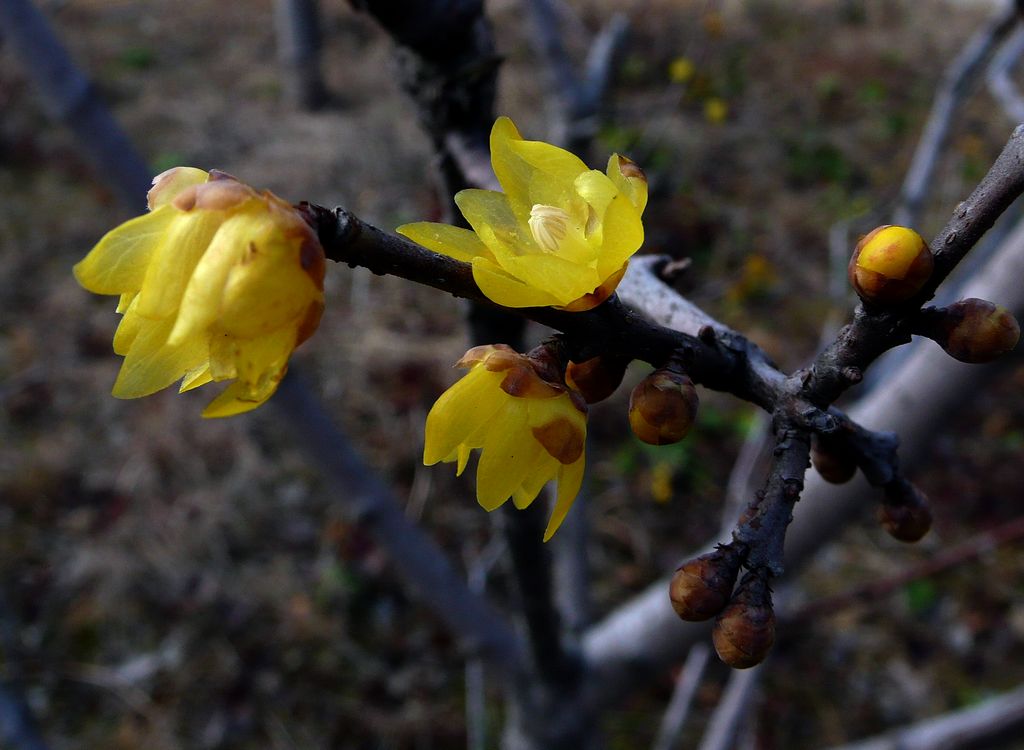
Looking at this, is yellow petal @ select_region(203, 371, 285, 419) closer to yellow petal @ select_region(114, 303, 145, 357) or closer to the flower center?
yellow petal @ select_region(114, 303, 145, 357)

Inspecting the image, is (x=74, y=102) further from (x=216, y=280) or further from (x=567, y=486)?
(x=567, y=486)

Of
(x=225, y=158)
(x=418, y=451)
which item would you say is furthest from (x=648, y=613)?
(x=225, y=158)

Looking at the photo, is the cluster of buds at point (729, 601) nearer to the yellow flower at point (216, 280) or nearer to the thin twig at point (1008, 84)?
the yellow flower at point (216, 280)

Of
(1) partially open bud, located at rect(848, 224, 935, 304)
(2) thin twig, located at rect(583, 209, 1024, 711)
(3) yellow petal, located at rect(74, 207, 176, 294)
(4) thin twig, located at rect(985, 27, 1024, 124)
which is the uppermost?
(1) partially open bud, located at rect(848, 224, 935, 304)

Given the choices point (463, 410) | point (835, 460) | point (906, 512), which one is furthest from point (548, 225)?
point (906, 512)

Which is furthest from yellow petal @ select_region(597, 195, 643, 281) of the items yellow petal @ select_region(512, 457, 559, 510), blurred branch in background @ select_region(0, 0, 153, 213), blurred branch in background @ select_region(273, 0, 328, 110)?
blurred branch in background @ select_region(273, 0, 328, 110)

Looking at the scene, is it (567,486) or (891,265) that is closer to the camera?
(891,265)

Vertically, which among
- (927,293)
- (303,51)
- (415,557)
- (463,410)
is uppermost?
(927,293)
